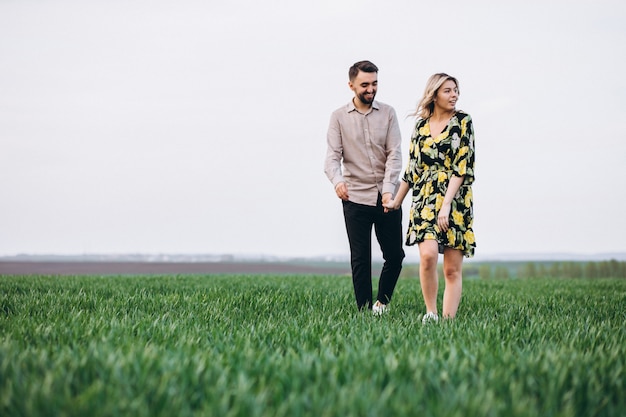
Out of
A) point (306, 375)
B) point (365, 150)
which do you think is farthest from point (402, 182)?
point (306, 375)

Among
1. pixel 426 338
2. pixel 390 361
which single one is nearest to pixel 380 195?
pixel 426 338

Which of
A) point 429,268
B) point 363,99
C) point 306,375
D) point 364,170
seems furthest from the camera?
point 364,170

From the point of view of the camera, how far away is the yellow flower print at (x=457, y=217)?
486 cm

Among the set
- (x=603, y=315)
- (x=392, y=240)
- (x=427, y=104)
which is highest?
(x=427, y=104)

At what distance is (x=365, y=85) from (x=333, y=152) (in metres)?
0.78

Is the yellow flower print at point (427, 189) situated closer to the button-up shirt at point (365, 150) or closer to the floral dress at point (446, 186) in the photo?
the floral dress at point (446, 186)

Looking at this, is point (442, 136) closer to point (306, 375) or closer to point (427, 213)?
point (427, 213)

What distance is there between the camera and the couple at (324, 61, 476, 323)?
4.87 meters

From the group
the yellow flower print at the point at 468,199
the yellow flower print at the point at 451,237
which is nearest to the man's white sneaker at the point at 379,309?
the yellow flower print at the point at 451,237

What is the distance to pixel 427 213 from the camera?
4.94m

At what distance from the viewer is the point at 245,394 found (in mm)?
2025

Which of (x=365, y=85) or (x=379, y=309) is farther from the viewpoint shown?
(x=379, y=309)

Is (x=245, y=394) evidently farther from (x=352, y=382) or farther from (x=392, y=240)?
(x=392, y=240)

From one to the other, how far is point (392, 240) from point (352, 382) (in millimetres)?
3693
